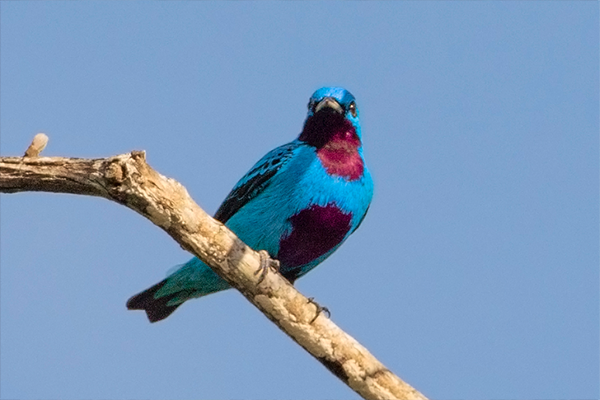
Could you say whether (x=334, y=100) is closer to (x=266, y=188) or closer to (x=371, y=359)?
(x=266, y=188)

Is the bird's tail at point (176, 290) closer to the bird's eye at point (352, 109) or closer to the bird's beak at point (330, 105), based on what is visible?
the bird's beak at point (330, 105)

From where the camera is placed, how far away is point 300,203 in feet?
24.5

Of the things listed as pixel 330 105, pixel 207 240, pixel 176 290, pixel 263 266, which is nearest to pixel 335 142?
pixel 330 105

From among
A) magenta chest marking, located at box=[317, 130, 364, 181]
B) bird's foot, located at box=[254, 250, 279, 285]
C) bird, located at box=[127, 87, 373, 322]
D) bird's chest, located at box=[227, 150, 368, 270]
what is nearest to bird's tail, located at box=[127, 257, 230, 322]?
bird, located at box=[127, 87, 373, 322]

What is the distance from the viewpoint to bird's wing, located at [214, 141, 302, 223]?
7.84m

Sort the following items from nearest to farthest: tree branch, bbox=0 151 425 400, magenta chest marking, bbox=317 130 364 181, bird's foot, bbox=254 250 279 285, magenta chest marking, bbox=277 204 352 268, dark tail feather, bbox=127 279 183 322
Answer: tree branch, bbox=0 151 425 400 < bird's foot, bbox=254 250 279 285 < magenta chest marking, bbox=277 204 352 268 < magenta chest marking, bbox=317 130 364 181 < dark tail feather, bbox=127 279 183 322

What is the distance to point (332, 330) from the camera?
612 centimetres

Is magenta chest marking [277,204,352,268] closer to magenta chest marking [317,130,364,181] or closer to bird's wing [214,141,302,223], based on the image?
magenta chest marking [317,130,364,181]

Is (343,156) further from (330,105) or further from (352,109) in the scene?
(352,109)

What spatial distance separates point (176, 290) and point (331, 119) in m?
2.18

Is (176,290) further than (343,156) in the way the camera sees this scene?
Yes

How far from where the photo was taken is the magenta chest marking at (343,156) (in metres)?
7.71

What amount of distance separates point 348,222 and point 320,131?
3.22ft

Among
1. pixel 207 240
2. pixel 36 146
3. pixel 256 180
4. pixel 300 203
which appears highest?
pixel 256 180
